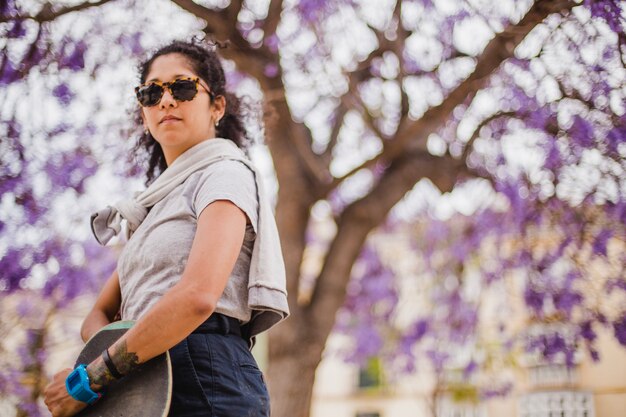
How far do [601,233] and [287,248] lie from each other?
3.20 m

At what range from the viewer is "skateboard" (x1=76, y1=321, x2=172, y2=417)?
6.21ft

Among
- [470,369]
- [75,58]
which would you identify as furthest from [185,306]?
[470,369]

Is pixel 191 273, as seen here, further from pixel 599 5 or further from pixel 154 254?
pixel 599 5

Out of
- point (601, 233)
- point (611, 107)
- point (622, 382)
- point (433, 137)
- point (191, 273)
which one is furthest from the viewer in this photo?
point (622, 382)

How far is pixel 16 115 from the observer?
5.02m

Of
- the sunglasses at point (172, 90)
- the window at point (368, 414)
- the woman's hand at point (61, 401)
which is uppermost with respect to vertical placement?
the window at point (368, 414)

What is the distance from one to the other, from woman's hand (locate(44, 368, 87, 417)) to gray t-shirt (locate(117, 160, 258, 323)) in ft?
0.88

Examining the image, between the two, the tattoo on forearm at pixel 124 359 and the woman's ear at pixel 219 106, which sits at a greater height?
the woman's ear at pixel 219 106

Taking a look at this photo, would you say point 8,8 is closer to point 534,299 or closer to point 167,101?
point 167,101

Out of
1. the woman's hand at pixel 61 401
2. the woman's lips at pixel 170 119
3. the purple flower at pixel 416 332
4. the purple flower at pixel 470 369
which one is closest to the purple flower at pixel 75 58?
the woman's lips at pixel 170 119

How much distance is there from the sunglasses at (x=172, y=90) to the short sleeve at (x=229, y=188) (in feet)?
1.11

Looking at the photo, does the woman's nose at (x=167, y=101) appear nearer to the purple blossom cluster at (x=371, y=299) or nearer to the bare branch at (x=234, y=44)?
the bare branch at (x=234, y=44)

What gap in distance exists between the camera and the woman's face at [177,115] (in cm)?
242

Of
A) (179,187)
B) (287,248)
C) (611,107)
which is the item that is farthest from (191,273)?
(287,248)
